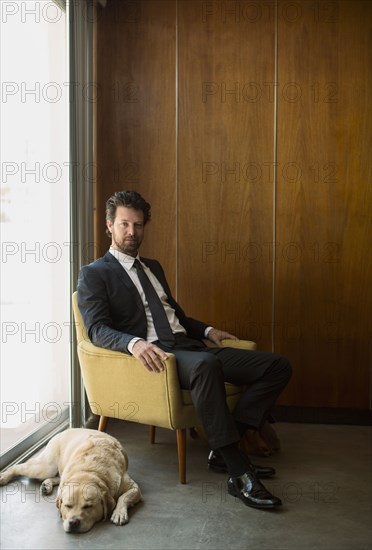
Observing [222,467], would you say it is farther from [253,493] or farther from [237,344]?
[237,344]

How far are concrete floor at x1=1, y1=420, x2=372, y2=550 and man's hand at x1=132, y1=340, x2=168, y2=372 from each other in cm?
59

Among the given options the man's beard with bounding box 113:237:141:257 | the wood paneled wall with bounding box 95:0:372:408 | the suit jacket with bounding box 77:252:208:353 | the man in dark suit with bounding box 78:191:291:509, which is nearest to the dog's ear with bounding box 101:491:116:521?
the man in dark suit with bounding box 78:191:291:509

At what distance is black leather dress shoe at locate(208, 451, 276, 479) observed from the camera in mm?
3018

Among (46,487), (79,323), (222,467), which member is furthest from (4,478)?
(222,467)

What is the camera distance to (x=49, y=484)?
2.81m

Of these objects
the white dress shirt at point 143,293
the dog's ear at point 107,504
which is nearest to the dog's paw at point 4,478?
the dog's ear at point 107,504

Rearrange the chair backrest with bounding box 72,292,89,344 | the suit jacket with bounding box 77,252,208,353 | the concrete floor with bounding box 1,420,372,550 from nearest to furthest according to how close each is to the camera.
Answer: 1. the concrete floor with bounding box 1,420,372,550
2. the suit jacket with bounding box 77,252,208,353
3. the chair backrest with bounding box 72,292,89,344

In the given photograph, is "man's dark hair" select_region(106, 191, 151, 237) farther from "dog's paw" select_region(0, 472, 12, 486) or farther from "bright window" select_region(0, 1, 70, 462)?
"dog's paw" select_region(0, 472, 12, 486)

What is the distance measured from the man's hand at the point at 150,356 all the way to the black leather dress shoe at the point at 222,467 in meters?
0.66

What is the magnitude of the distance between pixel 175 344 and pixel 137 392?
42 centimetres

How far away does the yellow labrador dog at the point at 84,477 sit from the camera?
2412 mm

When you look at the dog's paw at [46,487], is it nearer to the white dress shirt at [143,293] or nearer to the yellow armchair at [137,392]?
the yellow armchair at [137,392]

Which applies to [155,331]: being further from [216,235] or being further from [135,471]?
[216,235]

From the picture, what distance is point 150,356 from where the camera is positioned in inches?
111
